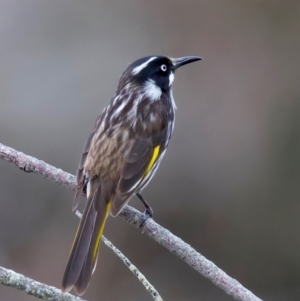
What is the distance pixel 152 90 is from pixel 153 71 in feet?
0.64

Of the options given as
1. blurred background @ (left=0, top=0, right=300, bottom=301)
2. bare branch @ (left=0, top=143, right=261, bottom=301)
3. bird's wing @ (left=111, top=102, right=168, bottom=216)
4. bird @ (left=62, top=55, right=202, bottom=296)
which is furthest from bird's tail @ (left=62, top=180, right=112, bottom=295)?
blurred background @ (left=0, top=0, right=300, bottom=301)

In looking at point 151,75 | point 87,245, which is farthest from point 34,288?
point 151,75

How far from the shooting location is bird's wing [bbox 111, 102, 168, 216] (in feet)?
14.6

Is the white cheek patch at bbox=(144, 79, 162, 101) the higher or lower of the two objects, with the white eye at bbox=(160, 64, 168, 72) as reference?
lower

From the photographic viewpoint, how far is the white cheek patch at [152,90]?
17.3 ft

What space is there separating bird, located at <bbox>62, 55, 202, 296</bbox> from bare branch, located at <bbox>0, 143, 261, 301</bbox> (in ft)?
0.48

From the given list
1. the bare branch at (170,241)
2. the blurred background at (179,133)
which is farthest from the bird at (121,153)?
the blurred background at (179,133)

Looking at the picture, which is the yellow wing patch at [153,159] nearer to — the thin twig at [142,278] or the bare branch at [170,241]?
the bare branch at [170,241]

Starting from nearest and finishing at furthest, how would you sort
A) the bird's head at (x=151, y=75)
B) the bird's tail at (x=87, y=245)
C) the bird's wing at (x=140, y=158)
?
1. the bird's tail at (x=87, y=245)
2. the bird's wing at (x=140, y=158)
3. the bird's head at (x=151, y=75)

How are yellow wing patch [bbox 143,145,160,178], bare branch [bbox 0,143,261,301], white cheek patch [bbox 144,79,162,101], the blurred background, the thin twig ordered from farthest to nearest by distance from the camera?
the blurred background < white cheek patch [bbox 144,79,162,101] < yellow wing patch [bbox 143,145,160,178] < bare branch [bbox 0,143,261,301] < the thin twig

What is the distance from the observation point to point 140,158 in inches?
186

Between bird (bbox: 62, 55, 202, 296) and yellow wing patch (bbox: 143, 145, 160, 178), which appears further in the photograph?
yellow wing patch (bbox: 143, 145, 160, 178)

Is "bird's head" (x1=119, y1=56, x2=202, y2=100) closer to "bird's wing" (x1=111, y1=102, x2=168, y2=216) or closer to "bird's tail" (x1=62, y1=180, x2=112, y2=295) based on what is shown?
"bird's wing" (x1=111, y1=102, x2=168, y2=216)

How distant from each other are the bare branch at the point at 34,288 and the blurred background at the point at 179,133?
11.8 feet
